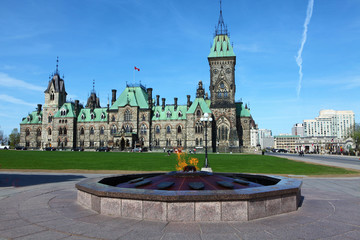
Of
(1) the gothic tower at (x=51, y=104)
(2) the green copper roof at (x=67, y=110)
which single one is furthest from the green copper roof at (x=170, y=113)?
(1) the gothic tower at (x=51, y=104)

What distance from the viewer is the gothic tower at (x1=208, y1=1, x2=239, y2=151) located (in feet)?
234

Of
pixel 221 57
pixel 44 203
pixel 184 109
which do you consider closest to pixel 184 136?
pixel 184 109

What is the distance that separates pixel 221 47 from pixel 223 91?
13.0 metres

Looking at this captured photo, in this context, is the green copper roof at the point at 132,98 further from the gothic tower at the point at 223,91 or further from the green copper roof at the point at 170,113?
the gothic tower at the point at 223,91

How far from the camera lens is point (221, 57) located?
74.9m

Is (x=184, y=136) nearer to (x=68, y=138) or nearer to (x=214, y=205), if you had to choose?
(x=68, y=138)

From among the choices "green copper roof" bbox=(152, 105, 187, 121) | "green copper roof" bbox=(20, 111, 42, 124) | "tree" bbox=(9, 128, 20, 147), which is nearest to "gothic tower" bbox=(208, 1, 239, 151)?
"green copper roof" bbox=(152, 105, 187, 121)

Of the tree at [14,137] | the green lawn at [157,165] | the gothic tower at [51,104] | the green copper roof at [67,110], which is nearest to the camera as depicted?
the green lawn at [157,165]

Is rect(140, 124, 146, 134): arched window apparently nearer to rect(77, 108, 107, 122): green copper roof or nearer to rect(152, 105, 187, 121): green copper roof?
rect(152, 105, 187, 121): green copper roof

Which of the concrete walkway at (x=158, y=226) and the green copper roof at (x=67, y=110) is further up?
the green copper roof at (x=67, y=110)

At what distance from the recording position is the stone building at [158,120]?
7244cm

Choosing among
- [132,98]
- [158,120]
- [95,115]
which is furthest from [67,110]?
[158,120]

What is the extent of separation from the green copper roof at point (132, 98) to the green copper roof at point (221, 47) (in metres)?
23.3

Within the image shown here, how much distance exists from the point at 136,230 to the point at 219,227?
190 centimetres
